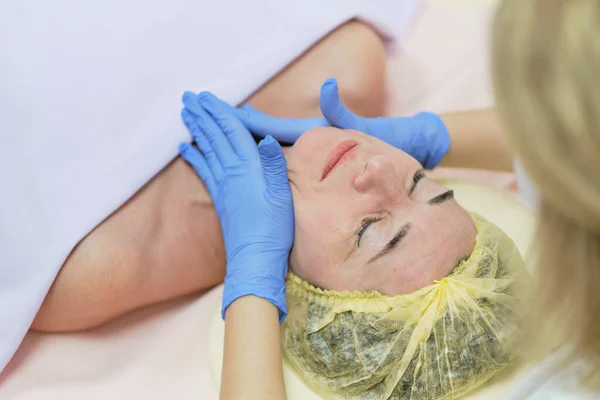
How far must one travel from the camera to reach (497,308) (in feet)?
3.33

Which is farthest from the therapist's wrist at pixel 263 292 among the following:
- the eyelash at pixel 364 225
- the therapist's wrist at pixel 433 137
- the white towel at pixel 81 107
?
the therapist's wrist at pixel 433 137

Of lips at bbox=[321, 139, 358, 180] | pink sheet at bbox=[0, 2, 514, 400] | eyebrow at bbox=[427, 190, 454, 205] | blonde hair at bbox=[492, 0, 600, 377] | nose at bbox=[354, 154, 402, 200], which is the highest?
blonde hair at bbox=[492, 0, 600, 377]

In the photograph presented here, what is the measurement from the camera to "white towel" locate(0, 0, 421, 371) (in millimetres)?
1070

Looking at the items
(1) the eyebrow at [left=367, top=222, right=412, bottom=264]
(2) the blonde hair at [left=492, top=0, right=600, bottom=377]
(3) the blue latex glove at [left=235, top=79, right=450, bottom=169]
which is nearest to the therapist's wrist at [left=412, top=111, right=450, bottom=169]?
(3) the blue latex glove at [left=235, top=79, right=450, bottom=169]

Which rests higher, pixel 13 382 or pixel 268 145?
pixel 268 145

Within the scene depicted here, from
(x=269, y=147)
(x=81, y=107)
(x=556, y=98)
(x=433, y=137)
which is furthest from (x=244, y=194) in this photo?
(x=556, y=98)

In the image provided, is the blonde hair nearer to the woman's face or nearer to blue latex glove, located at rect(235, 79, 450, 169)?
the woman's face

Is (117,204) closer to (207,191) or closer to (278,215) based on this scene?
(207,191)

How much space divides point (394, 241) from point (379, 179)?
0.12 m

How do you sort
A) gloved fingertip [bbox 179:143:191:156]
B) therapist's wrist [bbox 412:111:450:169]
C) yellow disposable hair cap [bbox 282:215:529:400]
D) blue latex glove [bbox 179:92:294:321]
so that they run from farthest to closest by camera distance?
therapist's wrist [bbox 412:111:450:169], gloved fingertip [bbox 179:143:191:156], blue latex glove [bbox 179:92:294:321], yellow disposable hair cap [bbox 282:215:529:400]

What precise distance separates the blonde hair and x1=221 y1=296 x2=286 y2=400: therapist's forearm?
1.87ft

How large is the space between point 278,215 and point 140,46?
0.43 metres

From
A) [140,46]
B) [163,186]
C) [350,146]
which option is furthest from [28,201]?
[350,146]

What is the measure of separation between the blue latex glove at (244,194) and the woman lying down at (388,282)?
0.13 ft
